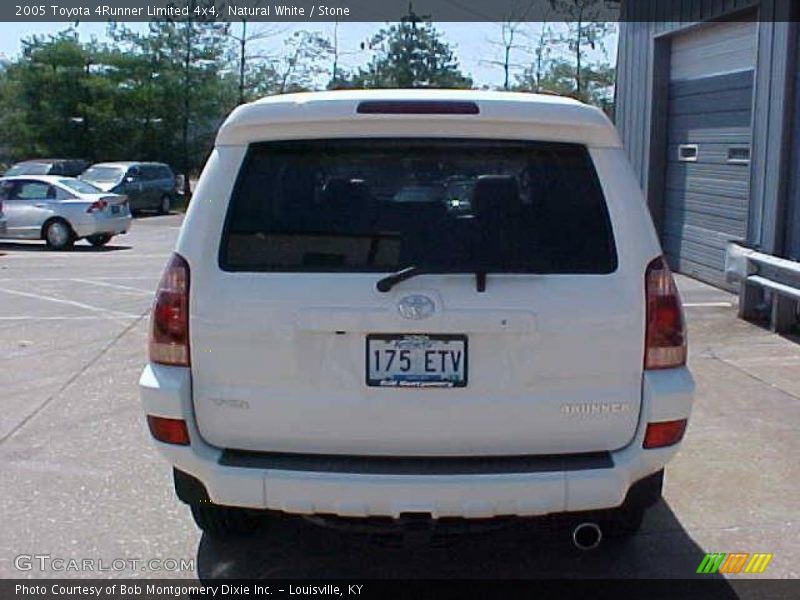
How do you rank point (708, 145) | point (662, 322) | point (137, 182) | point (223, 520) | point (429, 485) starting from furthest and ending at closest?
point (137, 182) → point (708, 145) → point (223, 520) → point (662, 322) → point (429, 485)

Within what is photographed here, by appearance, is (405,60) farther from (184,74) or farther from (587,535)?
(587,535)

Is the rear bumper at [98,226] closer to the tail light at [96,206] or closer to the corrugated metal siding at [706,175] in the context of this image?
the tail light at [96,206]

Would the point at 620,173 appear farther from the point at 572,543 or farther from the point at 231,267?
the point at 572,543

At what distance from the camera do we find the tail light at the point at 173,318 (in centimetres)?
370

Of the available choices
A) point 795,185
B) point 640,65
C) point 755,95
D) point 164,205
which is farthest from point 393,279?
point 164,205

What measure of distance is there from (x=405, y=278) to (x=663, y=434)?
3.66 ft

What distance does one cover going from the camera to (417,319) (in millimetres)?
3527

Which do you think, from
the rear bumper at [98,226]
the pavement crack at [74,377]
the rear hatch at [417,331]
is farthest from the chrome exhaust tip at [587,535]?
the rear bumper at [98,226]

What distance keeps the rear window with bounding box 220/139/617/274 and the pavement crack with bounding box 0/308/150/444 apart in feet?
10.7

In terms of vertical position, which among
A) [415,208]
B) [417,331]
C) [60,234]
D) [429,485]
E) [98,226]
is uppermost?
[415,208]

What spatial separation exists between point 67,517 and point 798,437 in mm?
4228

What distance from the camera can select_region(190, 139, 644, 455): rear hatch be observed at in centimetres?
355

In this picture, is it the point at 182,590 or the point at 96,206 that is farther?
the point at 96,206

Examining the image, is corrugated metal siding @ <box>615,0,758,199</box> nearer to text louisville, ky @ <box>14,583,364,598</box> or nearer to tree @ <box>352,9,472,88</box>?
text louisville, ky @ <box>14,583,364,598</box>
